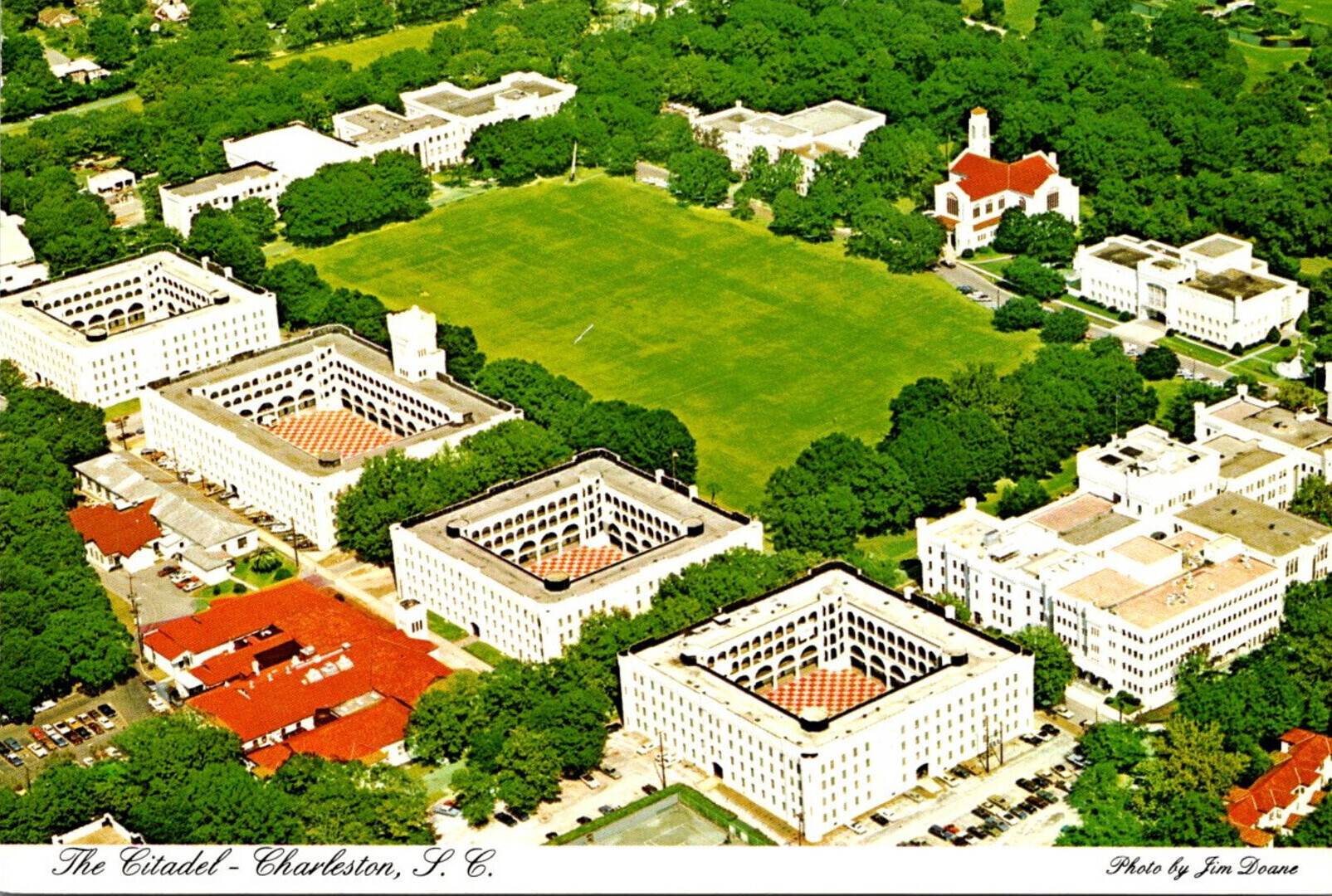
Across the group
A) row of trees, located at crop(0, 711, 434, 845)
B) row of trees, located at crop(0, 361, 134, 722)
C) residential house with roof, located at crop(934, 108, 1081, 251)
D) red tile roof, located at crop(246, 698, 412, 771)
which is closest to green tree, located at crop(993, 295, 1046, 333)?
residential house with roof, located at crop(934, 108, 1081, 251)

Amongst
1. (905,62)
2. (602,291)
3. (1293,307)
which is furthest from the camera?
Result: (905,62)

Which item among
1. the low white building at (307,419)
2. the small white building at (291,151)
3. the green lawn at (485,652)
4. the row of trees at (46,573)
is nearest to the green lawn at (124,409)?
the low white building at (307,419)

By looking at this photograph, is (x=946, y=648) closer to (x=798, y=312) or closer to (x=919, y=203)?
(x=798, y=312)

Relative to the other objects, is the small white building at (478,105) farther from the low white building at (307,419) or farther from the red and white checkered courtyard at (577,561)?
the red and white checkered courtyard at (577,561)

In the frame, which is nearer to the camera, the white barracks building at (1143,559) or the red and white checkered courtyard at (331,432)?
the white barracks building at (1143,559)

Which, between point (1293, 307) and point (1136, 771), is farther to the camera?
point (1293, 307)

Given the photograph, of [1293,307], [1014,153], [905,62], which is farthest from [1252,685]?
[905,62]

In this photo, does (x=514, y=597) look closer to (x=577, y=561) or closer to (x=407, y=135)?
(x=577, y=561)

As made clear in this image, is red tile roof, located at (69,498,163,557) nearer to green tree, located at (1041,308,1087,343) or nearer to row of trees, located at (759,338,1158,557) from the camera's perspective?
row of trees, located at (759,338,1158,557)
